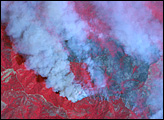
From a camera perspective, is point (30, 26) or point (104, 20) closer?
point (30, 26)

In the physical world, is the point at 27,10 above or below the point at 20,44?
above

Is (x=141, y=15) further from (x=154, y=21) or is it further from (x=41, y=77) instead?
(x=41, y=77)

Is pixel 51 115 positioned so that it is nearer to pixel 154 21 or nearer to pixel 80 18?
pixel 80 18

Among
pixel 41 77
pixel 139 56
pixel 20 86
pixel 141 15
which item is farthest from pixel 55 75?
pixel 141 15

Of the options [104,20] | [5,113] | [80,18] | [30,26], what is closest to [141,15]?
[104,20]

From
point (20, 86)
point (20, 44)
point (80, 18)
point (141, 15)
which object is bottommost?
point (20, 86)

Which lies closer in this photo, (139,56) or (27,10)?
(27,10)

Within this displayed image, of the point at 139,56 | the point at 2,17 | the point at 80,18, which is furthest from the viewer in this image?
the point at 139,56

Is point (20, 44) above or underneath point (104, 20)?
underneath

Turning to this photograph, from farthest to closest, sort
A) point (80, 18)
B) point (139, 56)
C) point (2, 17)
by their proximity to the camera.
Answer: point (139, 56)
point (80, 18)
point (2, 17)
